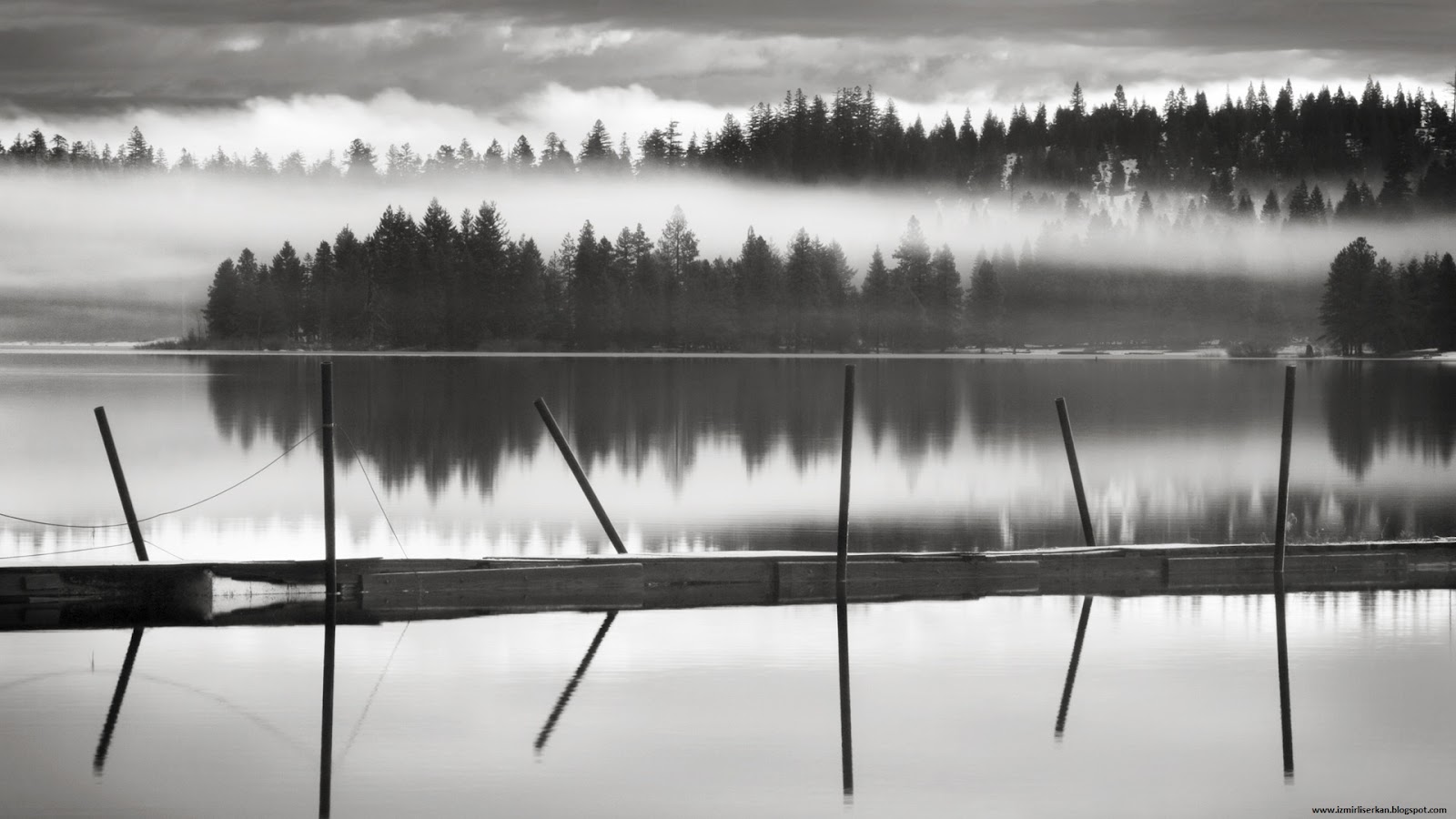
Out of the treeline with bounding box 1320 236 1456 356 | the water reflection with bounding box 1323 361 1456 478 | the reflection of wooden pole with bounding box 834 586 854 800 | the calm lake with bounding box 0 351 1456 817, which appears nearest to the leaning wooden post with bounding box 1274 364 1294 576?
the calm lake with bounding box 0 351 1456 817

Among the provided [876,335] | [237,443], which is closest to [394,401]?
[237,443]

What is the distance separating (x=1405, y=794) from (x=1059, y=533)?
19.4m

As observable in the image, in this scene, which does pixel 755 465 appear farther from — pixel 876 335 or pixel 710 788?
pixel 876 335

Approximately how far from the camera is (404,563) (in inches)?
827

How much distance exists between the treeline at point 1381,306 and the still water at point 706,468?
216ft

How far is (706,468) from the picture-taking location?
48.2 metres

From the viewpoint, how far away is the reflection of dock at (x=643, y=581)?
20391 millimetres

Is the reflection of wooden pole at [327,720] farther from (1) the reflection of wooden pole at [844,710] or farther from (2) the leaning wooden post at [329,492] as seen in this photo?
(1) the reflection of wooden pole at [844,710]

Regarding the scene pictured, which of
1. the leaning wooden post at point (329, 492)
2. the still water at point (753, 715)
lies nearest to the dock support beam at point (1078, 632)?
the still water at point (753, 715)

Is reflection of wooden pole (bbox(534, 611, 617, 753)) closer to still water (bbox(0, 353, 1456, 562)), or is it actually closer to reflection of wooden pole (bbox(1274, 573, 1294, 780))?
still water (bbox(0, 353, 1456, 562))

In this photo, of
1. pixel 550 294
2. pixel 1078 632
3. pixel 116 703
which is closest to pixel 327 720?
pixel 116 703

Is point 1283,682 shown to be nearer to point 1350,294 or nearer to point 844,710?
point 844,710

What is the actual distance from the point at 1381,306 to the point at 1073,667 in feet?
523

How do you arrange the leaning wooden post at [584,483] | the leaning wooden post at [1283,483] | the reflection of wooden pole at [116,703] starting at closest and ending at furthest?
the reflection of wooden pole at [116,703] < the leaning wooden post at [1283,483] < the leaning wooden post at [584,483]
